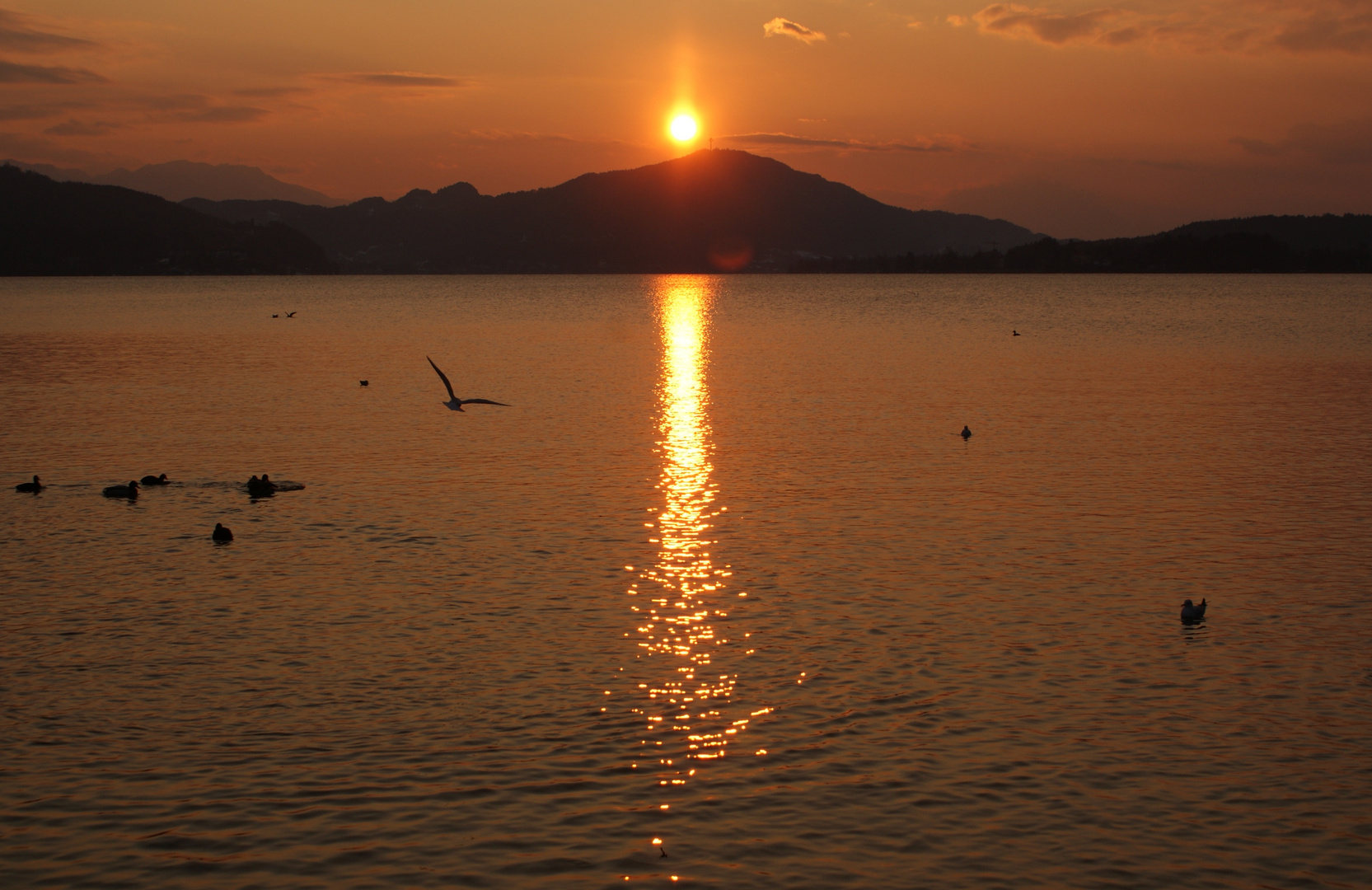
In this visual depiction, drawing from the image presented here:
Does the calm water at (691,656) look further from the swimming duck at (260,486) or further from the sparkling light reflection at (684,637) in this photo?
the swimming duck at (260,486)

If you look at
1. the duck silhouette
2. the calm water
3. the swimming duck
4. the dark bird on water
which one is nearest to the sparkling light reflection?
the calm water

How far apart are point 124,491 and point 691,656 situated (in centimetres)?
2150

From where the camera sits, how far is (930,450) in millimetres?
42375

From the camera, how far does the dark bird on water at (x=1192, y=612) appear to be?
847 inches

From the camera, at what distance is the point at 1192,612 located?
847 inches

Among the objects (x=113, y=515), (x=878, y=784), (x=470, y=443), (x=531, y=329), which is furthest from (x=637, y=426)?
(x=531, y=329)

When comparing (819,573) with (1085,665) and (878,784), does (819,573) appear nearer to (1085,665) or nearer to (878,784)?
(1085,665)

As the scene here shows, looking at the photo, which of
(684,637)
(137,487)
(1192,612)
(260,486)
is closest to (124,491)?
(137,487)

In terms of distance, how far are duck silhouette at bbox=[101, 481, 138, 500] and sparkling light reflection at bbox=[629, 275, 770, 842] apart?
1493 centimetres

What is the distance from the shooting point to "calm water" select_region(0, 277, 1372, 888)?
13.6 metres

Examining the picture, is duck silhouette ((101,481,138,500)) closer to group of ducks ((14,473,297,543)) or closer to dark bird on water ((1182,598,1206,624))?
group of ducks ((14,473,297,543))

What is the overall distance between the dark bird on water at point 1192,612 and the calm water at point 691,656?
0.59 m

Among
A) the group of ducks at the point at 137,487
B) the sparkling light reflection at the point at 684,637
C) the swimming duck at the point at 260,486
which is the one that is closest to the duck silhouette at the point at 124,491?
the group of ducks at the point at 137,487

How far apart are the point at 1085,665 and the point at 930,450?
2323 cm
